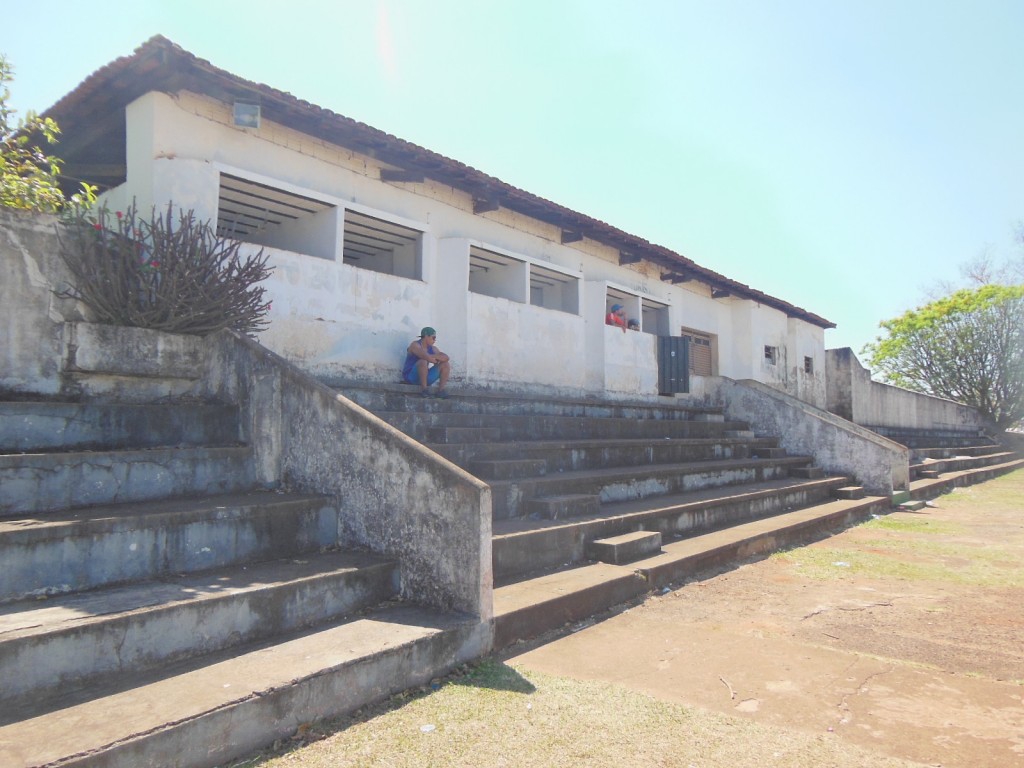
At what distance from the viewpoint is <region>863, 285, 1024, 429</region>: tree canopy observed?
75.0 ft

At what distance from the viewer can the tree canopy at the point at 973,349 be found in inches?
901

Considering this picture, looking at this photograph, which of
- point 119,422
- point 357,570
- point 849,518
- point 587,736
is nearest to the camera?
point 587,736

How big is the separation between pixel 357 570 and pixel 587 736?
1.55 meters

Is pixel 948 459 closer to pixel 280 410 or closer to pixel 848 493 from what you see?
pixel 848 493

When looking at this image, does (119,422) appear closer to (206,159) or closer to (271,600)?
(271,600)

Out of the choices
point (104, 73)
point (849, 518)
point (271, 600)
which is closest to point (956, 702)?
point (271, 600)

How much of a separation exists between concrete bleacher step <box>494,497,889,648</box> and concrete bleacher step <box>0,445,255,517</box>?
81.3 inches

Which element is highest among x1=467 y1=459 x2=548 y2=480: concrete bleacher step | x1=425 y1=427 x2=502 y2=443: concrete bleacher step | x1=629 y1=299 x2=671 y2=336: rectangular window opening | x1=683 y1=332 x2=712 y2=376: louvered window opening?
x1=629 y1=299 x2=671 y2=336: rectangular window opening

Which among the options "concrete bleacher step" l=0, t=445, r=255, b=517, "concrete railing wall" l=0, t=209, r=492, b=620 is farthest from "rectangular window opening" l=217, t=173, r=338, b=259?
"concrete bleacher step" l=0, t=445, r=255, b=517

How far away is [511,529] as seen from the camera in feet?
16.4

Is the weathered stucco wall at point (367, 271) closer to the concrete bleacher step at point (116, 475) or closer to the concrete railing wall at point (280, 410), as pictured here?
the concrete railing wall at point (280, 410)

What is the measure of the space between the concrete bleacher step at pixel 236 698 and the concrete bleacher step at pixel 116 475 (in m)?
1.48

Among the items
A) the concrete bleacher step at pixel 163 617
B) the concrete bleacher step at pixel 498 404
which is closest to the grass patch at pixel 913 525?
the concrete bleacher step at pixel 498 404

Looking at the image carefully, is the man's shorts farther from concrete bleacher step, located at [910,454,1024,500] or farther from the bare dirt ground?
concrete bleacher step, located at [910,454,1024,500]
